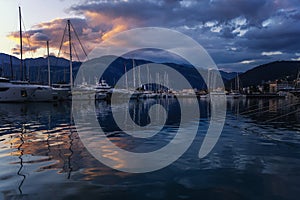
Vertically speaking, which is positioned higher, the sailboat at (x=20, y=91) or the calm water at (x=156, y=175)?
the sailboat at (x=20, y=91)

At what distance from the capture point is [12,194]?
245 inches

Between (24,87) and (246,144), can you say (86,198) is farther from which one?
(24,87)

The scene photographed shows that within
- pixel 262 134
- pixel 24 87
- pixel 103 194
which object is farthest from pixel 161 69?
pixel 103 194

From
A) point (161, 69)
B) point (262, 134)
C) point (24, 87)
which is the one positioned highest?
→ point (161, 69)

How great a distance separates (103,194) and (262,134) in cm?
1214

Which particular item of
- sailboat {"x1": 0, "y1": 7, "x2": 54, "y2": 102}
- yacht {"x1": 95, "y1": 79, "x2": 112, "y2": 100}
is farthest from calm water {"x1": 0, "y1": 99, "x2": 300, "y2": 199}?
yacht {"x1": 95, "y1": 79, "x2": 112, "y2": 100}

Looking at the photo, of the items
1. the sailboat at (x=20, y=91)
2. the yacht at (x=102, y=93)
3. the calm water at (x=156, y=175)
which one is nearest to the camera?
the calm water at (x=156, y=175)

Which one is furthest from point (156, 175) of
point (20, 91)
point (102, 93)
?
point (102, 93)

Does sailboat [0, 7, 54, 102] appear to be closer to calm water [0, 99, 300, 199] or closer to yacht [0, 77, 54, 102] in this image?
yacht [0, 77, 54, 102]

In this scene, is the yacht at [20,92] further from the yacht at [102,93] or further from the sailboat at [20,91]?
the yacht at [102,93]

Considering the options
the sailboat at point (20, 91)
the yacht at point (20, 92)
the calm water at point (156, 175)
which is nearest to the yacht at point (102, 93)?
the yacht at point (20, 92)

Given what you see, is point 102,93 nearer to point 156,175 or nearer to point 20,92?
point 20,92

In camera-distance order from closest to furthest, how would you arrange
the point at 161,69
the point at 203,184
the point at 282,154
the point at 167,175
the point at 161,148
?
the point at 203,184, the point at 167,175, the point at 282,154, the point at 161,148, the point at 161,69

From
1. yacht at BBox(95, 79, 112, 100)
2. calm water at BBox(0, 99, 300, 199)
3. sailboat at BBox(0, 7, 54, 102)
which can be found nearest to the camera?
calm water at BBox(0, 99, 300, 199)
